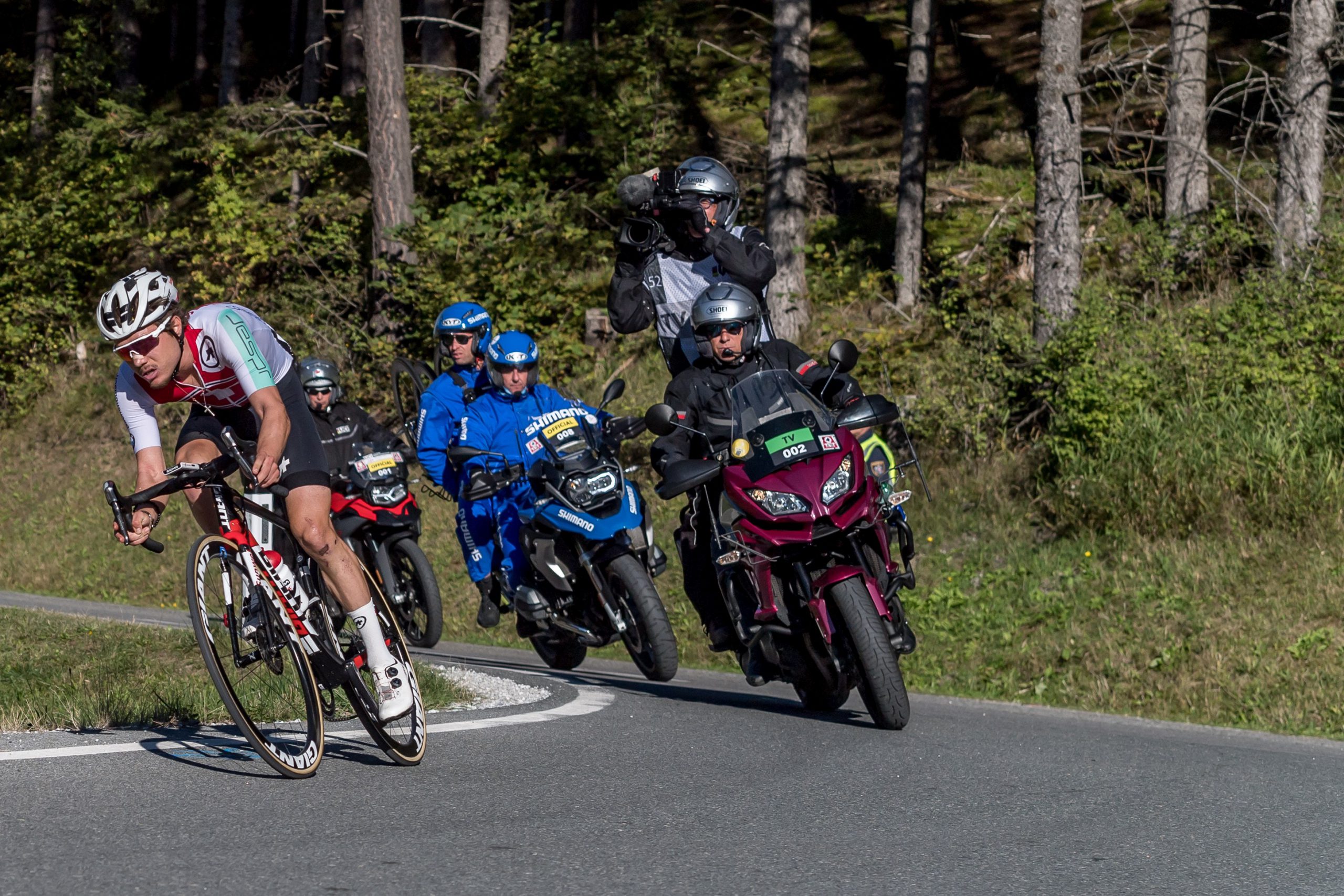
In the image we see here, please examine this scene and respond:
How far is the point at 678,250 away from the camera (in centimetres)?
954

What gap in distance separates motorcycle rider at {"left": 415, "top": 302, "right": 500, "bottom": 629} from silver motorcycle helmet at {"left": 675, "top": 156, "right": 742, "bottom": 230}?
248 centimetres

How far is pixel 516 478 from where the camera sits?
10.5 m

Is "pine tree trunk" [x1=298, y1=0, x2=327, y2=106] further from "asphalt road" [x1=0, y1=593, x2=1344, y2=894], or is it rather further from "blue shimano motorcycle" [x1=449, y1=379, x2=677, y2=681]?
"asphalt road" [x1=0, y1=593, x2=1344, y2=894]

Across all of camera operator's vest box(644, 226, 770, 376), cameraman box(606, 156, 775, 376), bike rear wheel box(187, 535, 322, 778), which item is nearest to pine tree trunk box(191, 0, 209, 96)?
cameraman box(606, 156, 775, 376)

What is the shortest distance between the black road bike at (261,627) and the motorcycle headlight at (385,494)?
21.5ft

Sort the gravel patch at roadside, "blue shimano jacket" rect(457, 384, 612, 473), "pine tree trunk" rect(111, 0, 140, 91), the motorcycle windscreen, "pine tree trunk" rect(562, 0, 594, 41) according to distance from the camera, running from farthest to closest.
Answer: "pine tree trunk" rect(111, 0, 140, 91), "pine tree trunk" rect(562, 0, 594, 41), "blue shimano jacket" rect(457, 384, 612, 473), the gravel patch at roadside, the motorcycle windscreen

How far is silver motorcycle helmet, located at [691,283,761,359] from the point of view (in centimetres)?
841

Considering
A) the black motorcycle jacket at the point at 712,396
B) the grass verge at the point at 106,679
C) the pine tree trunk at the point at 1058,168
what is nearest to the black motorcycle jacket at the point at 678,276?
the black motorcycle jacket at the point at 712,396

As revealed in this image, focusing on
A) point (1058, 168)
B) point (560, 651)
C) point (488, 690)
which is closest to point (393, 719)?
point (488, 690)

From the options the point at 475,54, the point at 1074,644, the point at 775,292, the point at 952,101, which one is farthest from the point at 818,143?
the point at 1074,644

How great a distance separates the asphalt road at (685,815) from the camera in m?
4.48

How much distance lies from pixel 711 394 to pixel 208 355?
3.23m

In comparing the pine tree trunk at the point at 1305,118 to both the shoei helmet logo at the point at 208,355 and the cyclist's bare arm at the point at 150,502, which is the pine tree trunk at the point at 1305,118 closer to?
the shoei helmet logo at the point at 208,355

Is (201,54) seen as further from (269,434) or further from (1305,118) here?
(269,434)
